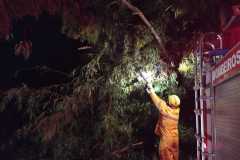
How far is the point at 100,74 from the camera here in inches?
400

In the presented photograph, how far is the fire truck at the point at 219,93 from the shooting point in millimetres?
3791

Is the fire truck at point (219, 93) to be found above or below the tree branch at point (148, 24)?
below

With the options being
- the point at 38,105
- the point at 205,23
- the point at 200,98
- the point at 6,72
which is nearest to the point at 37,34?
the point at 6,72

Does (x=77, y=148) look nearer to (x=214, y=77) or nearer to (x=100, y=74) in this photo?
(x=100, y=74)

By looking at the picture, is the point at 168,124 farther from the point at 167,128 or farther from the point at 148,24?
the point at 148,24

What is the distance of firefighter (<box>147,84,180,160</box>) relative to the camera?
772 centimetres

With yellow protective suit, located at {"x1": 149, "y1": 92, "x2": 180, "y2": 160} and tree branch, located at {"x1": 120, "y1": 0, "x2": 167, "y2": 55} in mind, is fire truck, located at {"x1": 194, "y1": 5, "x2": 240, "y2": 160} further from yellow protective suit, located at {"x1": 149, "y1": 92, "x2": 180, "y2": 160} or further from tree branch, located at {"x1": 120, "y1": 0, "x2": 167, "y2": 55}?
tree branch, located at {"x1": 120, "y1": 0, "x2": 167, "y2": 55}

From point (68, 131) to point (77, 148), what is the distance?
0.46 meters

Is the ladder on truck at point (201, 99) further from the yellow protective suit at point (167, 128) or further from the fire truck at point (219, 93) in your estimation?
the yellow protective suit at point (167, 128)

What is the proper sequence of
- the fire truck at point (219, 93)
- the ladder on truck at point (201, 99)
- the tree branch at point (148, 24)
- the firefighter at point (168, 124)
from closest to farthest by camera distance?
the fire truck at point (219, 93) < the ladder on truck at point (201, 99) < the firefighter at point (168, 124) < the tree branch at point (148, 24)

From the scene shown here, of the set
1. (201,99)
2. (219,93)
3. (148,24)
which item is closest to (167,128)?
(148,24)

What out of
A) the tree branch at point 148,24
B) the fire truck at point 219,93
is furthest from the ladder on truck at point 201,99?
the tree branch at point 148,24

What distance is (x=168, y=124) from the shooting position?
7895 millimetres

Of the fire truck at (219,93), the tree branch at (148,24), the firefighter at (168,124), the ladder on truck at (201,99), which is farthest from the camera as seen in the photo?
the tree branch at (148,24)
